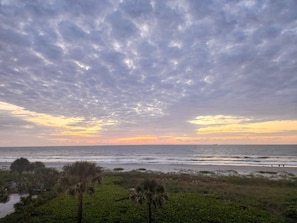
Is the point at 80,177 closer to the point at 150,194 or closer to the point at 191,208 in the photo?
the point at 150,194

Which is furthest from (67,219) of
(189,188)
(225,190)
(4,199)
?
(225,190)

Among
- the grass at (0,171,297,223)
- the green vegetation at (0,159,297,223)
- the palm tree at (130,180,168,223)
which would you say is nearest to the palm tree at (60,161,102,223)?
the green vegetation at (0,159,297,223)

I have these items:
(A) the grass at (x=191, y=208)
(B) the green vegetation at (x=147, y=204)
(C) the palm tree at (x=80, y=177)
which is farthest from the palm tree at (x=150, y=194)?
(A) the grass at (x=191, y=208)

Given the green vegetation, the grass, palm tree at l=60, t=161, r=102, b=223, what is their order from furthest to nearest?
the grass
the green vegetation
palm tree at l=60, t=161, r=102, b=223

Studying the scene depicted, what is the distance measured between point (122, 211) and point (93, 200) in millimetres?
6767

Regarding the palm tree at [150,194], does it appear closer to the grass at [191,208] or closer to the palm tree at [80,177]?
the palm tree at [80,177]

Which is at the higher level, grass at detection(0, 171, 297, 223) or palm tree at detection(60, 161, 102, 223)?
palm tree at detection(60, 161, 102, 223)

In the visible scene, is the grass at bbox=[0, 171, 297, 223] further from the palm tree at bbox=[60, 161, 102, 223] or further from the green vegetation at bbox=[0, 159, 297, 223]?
the palm tree at bbox=[60, 161, 102, 223]

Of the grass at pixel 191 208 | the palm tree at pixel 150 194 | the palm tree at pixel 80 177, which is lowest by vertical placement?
the grass at pixel 191 208

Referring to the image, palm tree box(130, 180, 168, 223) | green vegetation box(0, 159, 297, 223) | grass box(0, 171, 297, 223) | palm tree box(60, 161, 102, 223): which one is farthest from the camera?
grass box(0, 171, 297, 223)

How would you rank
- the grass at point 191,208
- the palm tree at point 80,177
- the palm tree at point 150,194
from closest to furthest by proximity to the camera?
1. the palm tree at point 150,194
2. the palm tree at point 80,177
3. the grass at point 191,208

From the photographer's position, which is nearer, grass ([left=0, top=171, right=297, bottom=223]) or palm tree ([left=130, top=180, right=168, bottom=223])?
palm tree ([left=130, top=180, right=168, bottom=223])

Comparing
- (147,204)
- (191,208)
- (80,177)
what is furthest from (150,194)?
(191,208)

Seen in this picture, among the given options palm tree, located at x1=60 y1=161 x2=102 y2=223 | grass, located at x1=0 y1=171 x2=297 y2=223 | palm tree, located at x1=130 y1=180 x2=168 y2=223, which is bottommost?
grass, located at x1=0 y1=171 x2=297 y2=223
